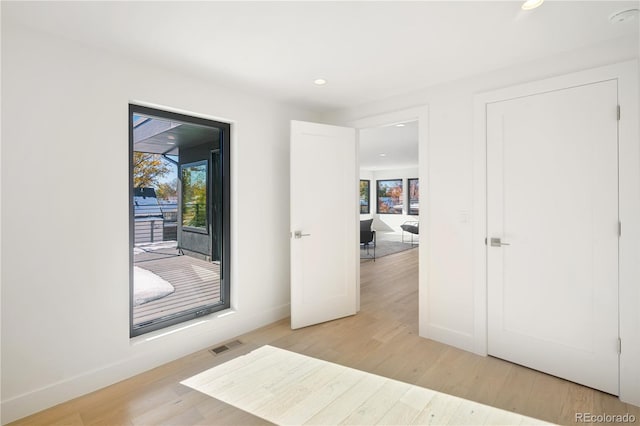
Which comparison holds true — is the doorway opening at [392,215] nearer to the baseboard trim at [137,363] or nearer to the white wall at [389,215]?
the white wall at [389,215]

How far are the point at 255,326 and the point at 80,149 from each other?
2.19 m

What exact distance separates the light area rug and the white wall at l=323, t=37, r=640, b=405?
0.89m

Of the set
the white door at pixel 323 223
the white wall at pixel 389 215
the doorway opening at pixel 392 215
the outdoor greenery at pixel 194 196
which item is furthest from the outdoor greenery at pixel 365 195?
the outdoor greenery at pixel 194 196

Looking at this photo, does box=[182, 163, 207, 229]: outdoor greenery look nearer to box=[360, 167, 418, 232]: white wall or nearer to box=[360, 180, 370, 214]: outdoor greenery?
box=[360, 167, 418, 232]: white wall

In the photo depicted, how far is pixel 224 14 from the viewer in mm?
1767

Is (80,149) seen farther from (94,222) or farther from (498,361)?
(498,361)

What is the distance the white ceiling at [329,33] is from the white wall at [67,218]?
0.23 m

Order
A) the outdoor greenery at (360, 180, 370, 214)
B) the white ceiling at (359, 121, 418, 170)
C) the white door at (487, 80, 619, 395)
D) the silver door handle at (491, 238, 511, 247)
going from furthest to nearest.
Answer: the outdoor greenery at (360, 180, 370, 214), the white ceiling at (359, 121, 418, 170), the silver door handle at (491, 238, 511, 247), the white door at (487, 80, 619, 395)

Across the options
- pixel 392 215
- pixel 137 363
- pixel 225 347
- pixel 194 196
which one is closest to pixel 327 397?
pixel 225 347

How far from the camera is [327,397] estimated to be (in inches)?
79.1

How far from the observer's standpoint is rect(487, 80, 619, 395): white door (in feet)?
6.78

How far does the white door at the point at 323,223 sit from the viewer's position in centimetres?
315

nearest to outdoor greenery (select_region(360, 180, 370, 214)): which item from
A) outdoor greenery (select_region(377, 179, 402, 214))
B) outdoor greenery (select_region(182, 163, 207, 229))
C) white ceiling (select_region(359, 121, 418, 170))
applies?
outdoor greenery (select_region(377, 179, 402, 214))

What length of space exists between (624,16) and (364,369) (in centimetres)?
286
